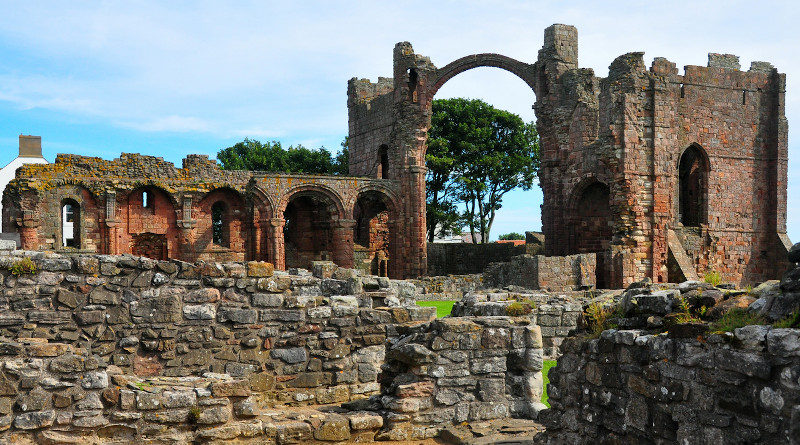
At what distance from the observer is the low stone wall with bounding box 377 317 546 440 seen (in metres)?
6.65

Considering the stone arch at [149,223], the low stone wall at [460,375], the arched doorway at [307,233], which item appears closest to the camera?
the low stone wall at [460,375]

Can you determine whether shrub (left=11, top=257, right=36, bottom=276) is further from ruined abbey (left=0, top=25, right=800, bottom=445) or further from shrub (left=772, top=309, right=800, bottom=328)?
shrub (left=772, top=309, right=800, bottom=328)

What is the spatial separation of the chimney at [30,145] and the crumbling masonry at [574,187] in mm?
18348

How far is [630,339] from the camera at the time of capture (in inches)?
190

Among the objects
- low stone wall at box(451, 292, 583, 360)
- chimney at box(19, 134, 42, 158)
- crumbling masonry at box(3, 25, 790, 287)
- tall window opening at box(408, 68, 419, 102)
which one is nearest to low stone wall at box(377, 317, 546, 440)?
low stone wall at box(451, 292, 583, 360)

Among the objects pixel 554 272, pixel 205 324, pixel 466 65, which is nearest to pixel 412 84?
Answer: pixel 466 65

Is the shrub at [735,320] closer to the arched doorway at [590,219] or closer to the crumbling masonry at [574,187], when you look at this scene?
the crumbling masonry at [574,187]

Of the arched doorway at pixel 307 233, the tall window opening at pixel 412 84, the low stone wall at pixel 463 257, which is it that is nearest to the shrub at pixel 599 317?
the arched doorway at pixel 307 233

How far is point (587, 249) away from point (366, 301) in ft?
63.3

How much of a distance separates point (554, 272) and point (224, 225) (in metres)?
13.3

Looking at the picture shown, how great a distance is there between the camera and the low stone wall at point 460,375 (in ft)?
21.8

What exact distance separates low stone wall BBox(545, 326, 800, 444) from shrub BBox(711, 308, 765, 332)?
0.30 ft

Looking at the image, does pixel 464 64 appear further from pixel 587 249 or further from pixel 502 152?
pixel 502 152

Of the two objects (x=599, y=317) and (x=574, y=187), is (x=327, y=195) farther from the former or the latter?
(x=599, y=317)
